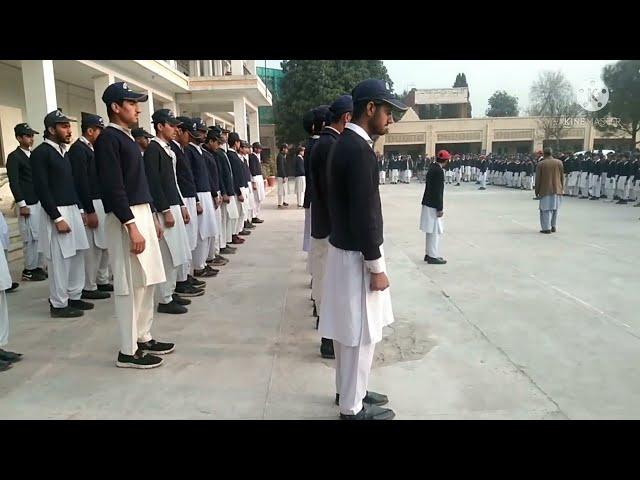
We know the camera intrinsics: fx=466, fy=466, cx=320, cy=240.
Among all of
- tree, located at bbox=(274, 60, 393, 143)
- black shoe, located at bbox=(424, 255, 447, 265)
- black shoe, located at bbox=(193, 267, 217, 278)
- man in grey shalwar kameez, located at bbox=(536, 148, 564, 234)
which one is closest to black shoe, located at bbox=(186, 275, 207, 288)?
black shoe, located at bbox=(193, 267, 217, 278)

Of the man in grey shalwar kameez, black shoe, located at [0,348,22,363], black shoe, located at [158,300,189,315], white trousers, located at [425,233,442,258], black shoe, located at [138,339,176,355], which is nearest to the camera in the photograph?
black shoe, located at [0,348,22,363]

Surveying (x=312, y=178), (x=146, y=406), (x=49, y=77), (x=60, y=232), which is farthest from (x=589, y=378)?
(x=49, y=77)

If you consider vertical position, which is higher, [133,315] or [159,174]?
[159,174]

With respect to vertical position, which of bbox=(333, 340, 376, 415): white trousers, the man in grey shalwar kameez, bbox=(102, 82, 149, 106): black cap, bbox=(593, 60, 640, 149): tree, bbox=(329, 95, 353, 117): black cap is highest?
bbox=(593, 60, 640, 149): tree

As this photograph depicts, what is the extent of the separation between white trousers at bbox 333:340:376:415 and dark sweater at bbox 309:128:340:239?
1268 millimetres

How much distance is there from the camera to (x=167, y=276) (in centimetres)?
512

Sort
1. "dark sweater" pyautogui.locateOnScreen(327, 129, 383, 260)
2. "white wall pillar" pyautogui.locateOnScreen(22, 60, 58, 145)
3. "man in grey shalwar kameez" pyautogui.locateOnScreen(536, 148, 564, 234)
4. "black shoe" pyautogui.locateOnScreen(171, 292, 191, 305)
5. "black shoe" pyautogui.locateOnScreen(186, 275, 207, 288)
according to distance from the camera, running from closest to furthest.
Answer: "dark sweater" pyautogui.locateOnScreen(327, 129, 383, 260), "black shoe" pyautogui.locateOnScreen(171, 292, 191, 305), "black shoe" pyautogui.locateOnScreen(186, 275, 207, 288), "white wall pillar" pyautogui.locateOnScreen(22, 60, 58, 145), "man in grey shalwar kameez" pyautogui.locateOnScreen(536, 148, 564, 234)

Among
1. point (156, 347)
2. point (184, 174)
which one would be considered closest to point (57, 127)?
point (184, 174)

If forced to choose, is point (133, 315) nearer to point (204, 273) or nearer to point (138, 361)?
point (138, 361)

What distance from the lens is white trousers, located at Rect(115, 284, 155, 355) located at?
3730 millimetres

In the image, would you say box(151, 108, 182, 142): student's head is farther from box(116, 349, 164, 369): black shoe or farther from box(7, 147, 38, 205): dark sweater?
box(7, 147, 38, 205): dark sweater

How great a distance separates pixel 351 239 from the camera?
105 inches

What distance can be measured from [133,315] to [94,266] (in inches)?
93.8

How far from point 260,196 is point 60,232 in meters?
7.76
